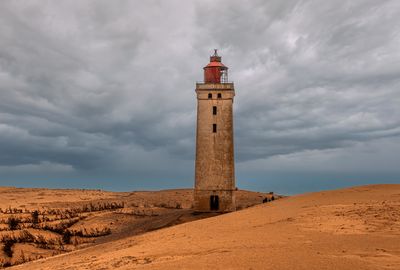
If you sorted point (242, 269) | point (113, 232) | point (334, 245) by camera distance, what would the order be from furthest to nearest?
point (113, 232) < point (334, 245) < point (242, 269)

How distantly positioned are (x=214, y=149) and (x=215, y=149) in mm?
87

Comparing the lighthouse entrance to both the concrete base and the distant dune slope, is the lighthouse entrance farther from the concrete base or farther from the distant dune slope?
the distant dune slope

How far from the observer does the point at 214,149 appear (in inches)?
1198

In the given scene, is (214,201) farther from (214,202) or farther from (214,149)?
(214,149)

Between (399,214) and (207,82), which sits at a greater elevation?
(207,82)

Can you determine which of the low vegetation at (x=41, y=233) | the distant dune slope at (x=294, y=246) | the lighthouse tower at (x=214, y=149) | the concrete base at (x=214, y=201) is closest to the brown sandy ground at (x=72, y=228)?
the low vegetation at (x=41, y=233)

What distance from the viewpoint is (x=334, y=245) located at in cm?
928

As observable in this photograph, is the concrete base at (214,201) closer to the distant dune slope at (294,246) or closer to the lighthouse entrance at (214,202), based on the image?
the lighthouse entrance at (214,202)

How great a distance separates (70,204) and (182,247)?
36.8 m

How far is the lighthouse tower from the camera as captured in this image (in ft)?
98.9

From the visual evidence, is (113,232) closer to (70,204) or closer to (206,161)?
(206,161)

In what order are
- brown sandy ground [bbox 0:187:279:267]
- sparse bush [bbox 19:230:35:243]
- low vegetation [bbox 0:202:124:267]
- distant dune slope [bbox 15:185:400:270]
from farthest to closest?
sparse bush [bbox 19:230:35:243] → brown sandy ground [bbox 0:187:279:267] → low vegetation [bbox 0:202:124:267] → distant dune slope [bbox 15:185:400:270]

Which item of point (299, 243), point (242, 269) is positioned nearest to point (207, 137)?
point (299, 243)

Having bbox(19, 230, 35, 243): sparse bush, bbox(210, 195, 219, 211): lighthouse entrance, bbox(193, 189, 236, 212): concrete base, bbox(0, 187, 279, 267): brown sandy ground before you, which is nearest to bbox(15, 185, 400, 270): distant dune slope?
bbox(0, 187, 279, 267): brown sandy ground
